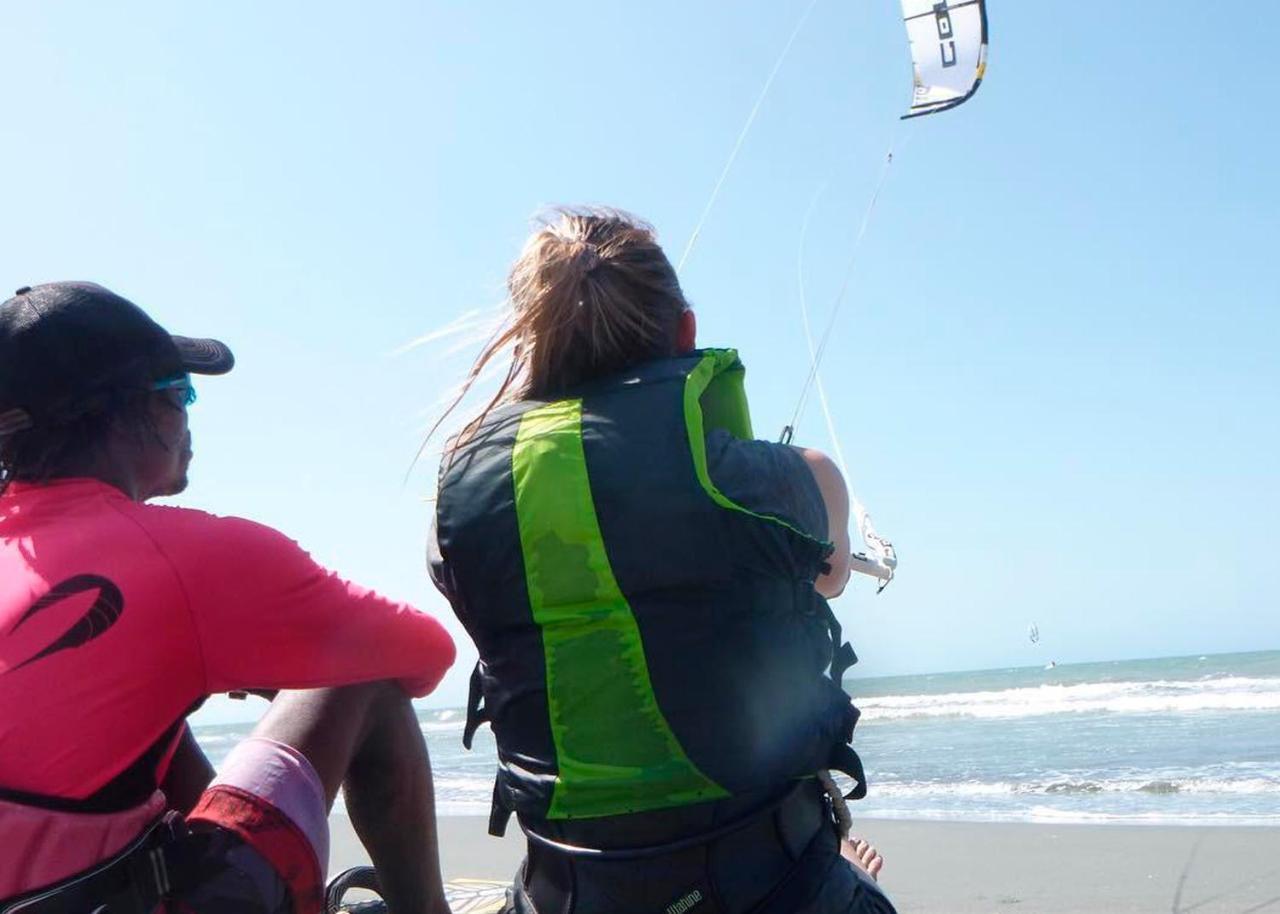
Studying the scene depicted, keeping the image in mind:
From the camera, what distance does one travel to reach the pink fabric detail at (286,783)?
1951 millimetres

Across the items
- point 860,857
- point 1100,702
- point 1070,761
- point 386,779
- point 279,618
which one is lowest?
point 1100,702

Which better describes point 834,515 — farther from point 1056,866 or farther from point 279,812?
point 1056,866

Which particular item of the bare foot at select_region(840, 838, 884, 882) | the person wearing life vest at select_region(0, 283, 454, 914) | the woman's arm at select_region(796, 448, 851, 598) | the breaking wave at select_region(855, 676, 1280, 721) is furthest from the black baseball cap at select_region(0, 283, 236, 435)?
the breaking wave at select_region(855, 676, 1280, 721)

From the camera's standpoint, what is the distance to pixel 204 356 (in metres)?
2.24

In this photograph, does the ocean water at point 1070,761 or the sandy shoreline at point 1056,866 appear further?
the ocean water at point 1070,761

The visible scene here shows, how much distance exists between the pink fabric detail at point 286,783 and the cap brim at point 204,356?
0.68 m

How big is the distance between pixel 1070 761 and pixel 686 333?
11546mm

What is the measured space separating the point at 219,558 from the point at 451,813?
8.94 meters

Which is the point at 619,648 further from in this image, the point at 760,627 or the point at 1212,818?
the point at 1212,818

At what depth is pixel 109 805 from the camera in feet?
5.85

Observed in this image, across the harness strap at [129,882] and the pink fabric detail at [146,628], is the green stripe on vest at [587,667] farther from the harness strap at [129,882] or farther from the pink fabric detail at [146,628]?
the harness strap at [129,882]

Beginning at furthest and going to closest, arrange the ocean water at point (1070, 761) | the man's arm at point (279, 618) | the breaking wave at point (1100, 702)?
the breaking wave at point (1100, 702), the ocean water at point (1070, 761), the man's arm at point (279, 618)

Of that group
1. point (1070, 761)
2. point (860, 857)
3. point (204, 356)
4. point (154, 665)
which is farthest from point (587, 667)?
point (1070, 761)

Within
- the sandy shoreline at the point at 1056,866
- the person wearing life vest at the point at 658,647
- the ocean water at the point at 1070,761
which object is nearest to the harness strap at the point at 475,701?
the person wearing life vest at the point at 658,647
